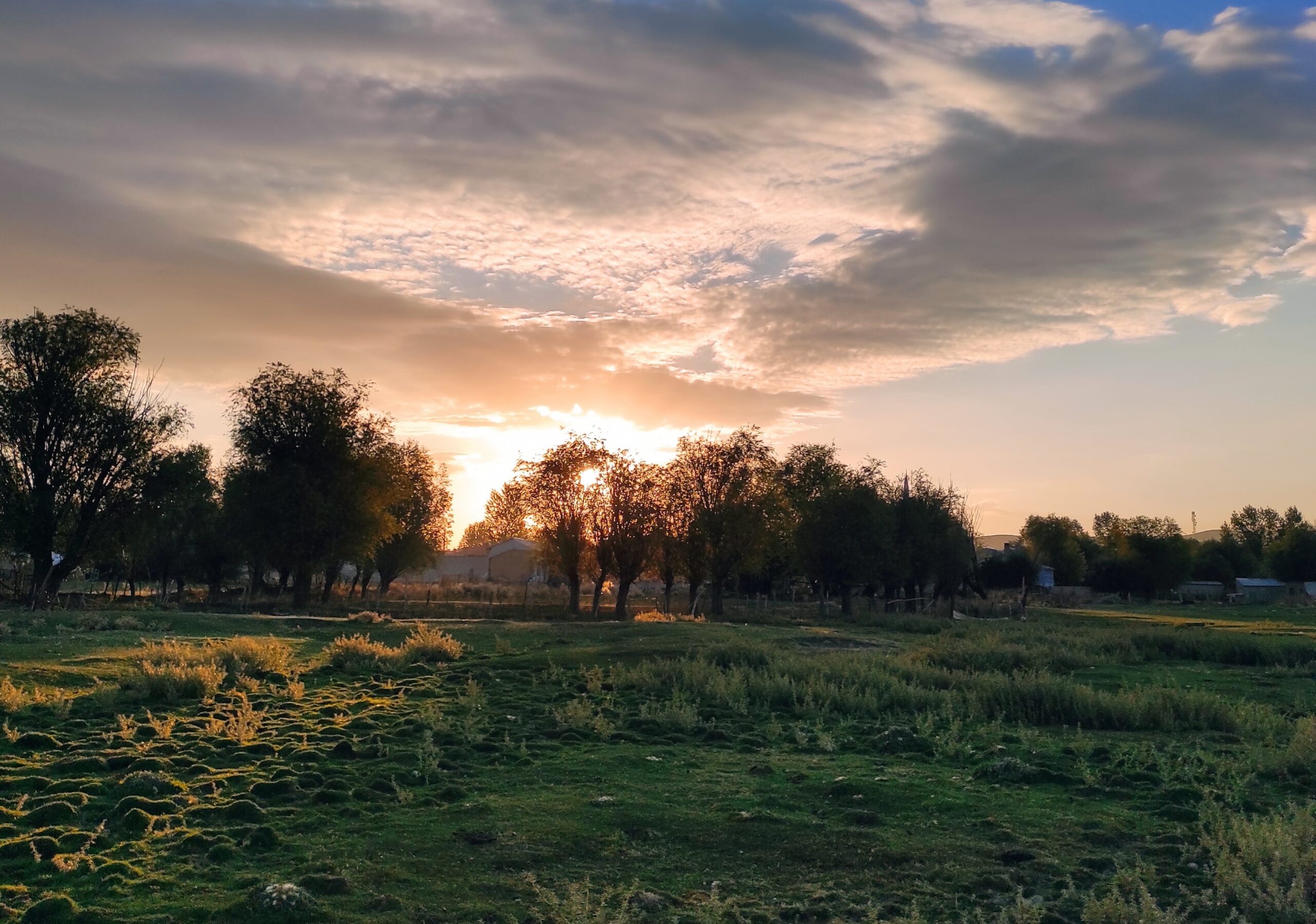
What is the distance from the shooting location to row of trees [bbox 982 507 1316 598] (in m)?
97.8

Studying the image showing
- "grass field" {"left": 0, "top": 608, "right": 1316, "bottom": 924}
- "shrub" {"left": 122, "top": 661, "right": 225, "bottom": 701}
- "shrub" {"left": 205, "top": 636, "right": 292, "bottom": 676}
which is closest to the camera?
"grass field" {"left": 0, "top": 608, "right": 1316, "bottom": 924}

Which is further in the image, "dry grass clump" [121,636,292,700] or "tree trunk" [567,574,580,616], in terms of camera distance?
"tree trunk" [567,574,580,616]

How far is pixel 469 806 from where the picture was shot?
1034 centimetres

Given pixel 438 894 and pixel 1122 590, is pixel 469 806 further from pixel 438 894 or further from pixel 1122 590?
pixel 1122 590

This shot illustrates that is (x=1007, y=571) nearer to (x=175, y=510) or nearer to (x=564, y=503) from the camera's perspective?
(x=564, y=503)

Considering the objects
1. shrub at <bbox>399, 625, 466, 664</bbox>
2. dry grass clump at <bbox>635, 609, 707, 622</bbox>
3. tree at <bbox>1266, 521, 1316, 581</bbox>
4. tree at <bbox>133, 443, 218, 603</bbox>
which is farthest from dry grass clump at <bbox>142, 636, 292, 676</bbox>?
tree at <bbox>1266, 521, 1316, 581</bbox>

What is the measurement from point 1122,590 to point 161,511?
9239cm

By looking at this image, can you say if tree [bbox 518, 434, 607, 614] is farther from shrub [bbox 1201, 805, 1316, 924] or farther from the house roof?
the house roof

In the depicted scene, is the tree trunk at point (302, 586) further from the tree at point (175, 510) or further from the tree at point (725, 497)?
the tree at point (725, 497)

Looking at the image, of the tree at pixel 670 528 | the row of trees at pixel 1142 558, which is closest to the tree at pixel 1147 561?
the row of trees at pixel 1142 558

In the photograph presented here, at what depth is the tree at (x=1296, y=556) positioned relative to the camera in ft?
341

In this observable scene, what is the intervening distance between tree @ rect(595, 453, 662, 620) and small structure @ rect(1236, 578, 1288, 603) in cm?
6218

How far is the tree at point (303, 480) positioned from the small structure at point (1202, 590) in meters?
79.5

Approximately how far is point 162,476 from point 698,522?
29.1 meters
